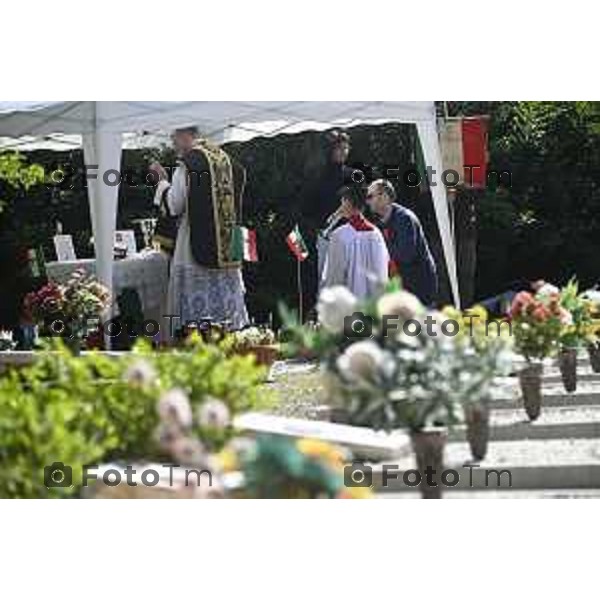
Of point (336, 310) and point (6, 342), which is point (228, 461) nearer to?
point (336, 310)

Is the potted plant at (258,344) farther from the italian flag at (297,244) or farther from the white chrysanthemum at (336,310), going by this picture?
the white chrysanthemum at (336,310)

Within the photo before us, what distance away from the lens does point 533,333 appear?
6.75 meters

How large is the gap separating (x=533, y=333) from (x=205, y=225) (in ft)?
6.25

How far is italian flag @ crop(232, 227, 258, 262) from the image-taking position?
285 inches

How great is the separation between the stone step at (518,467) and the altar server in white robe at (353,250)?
80cm

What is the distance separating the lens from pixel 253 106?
6.68m

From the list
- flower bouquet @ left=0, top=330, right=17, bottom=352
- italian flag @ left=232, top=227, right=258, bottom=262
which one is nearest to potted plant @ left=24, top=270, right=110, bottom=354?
flower bouquet @ left=0, top=330, right=17, bottom=352

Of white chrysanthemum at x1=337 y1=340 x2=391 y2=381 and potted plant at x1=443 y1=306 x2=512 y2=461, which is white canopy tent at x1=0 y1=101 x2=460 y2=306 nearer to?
potted plant at x1=443 y1=306 x2=512 y2=461

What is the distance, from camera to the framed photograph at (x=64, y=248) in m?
6.93

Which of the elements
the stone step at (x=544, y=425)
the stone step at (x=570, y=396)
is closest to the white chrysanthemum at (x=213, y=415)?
the stone step at (x=544, y=425)

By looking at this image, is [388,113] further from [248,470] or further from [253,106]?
[248,470]

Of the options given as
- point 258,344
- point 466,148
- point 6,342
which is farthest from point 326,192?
point 6,342
